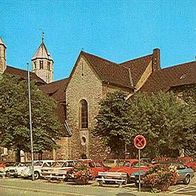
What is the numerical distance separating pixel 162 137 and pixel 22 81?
14.8 m

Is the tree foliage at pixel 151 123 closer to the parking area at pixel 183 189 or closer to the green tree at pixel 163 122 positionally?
the green tree at pixel 163 122

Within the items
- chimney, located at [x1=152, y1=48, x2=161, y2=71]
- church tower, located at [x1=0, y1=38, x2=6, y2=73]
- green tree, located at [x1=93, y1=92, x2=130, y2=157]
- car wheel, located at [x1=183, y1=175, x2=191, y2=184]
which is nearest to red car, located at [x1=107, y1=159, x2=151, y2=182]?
car wheel, located at [x1=183, y1=175, x2=191, y2=184]

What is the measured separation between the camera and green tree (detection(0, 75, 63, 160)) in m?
35.7

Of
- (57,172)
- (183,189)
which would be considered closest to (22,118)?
(57,172)

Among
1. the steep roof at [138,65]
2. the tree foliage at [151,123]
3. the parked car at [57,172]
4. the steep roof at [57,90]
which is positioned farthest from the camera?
the steep roof at [57,90]

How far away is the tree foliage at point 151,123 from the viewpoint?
3769cm

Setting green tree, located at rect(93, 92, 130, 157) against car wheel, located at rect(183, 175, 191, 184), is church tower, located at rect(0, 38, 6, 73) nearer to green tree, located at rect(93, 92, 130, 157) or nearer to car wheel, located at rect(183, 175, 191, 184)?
green tree, located at rect(93, 92, 130, 157)

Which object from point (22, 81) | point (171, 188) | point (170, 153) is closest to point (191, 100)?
point (170, 153)

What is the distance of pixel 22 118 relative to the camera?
117 feet

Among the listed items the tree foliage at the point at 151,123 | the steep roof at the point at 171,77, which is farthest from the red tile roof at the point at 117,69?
the tree foliage at the point at 151,123

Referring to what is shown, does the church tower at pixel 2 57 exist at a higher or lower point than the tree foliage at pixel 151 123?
higher

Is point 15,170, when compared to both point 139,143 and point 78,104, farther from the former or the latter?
point 78,104

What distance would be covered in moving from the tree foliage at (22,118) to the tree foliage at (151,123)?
591cm

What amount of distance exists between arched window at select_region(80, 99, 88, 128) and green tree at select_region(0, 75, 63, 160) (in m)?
14.8
